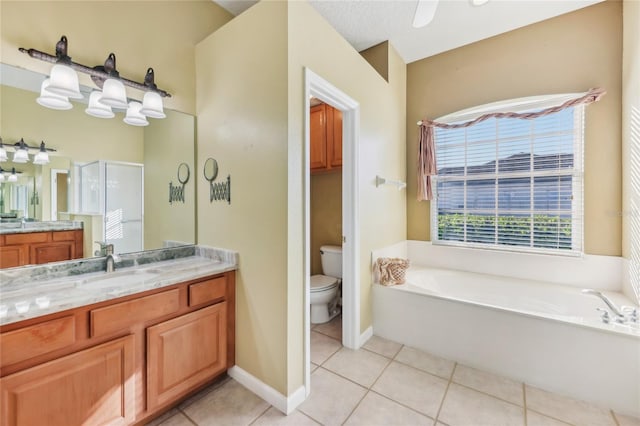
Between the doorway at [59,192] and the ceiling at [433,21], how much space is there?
177cm

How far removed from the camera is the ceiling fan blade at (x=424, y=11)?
3.91ft

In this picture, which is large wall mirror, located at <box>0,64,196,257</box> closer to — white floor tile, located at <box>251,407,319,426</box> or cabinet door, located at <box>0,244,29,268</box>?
cabinet door, located at <box>0,244,29,268</box>

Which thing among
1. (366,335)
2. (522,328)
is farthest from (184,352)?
(522,328)

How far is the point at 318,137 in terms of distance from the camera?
2.91m

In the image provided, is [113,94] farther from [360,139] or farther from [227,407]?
[227,407]

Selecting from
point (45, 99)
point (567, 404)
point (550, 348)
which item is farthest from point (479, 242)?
point (45, 99)

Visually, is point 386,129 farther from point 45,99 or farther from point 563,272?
point 45,99

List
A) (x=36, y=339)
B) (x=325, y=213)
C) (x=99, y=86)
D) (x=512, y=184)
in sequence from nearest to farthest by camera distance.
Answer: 1. (x=36, y=339)
2. (x=99, y=86)
3. (x=512, y=184)
4. (x=325, y=213)

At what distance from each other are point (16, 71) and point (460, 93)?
3.41 meters

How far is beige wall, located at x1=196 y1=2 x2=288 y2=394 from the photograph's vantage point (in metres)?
1.51

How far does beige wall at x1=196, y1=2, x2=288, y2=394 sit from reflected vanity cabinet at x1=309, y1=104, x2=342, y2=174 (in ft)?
4.17

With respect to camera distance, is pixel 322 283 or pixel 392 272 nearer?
pixel 392 272

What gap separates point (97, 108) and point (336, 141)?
6.45ft

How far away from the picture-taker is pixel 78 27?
1.47 meters
